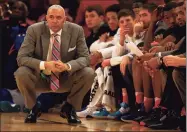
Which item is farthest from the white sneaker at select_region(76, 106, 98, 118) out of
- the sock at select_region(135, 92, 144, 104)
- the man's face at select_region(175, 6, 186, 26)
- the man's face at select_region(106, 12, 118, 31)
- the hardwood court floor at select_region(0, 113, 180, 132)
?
the man's face at select_region(175, 6, 186, 26)

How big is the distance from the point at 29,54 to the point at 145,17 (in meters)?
1.31

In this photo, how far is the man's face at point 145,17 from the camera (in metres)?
4.83

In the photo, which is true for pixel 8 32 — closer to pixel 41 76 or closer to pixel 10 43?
pixel 10 43

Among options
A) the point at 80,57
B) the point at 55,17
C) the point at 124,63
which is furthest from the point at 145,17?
the point at 55,17

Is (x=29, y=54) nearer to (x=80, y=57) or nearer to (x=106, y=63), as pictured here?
(x=80, y=57)

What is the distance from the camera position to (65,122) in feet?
14.3

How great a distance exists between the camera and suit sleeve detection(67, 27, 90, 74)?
4176 mm

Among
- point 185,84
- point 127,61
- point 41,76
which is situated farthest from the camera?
point 127,61

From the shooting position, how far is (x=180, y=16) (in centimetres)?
409

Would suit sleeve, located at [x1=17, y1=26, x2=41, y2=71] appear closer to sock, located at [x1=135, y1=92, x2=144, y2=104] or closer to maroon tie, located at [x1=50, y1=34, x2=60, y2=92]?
maroon tie, located at [x1=50, y1=34, x2=60, y2=92]

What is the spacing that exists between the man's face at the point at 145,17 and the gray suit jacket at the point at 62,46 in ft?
2.55

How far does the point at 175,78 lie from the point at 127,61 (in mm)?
971

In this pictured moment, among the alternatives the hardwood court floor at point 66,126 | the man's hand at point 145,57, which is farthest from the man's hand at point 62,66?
the man's hand at point 145,57

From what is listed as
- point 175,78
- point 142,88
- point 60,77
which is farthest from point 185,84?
point 60,77
